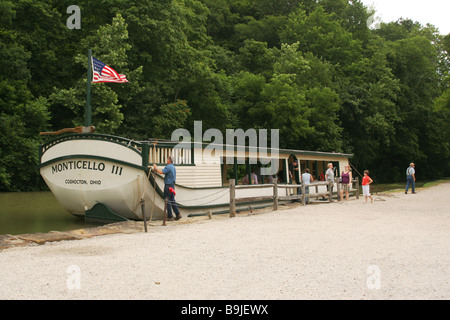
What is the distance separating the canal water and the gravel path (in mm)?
4424

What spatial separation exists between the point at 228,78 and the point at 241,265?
3475 cm

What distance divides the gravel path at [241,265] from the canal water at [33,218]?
4.42 metres

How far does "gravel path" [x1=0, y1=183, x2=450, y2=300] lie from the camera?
535 cm

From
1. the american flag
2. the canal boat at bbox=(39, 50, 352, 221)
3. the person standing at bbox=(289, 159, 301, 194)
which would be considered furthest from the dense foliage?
the canal boat at bbox=(39, 50, 352, 221)

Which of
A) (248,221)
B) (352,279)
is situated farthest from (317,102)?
(352,279)

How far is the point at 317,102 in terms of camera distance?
1591 inches

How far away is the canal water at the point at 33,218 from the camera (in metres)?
13.6

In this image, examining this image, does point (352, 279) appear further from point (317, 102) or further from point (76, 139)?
point (317, 102)

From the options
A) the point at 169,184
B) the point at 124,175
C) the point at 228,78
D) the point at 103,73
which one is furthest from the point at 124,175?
the point at 228,78

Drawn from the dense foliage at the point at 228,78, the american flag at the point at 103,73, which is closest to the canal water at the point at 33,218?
the american flag at the point at 103,73

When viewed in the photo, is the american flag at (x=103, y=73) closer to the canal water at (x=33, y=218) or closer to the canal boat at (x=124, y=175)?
the canal boat at (x=124, y=175)

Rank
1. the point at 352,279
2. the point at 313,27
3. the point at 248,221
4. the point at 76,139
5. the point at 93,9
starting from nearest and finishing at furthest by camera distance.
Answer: the point at 352,279 < the point at 248,221 < the point at 76,139 < the point at 93,9 < the point at 313,27

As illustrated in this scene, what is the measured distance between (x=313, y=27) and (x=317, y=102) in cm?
1278
